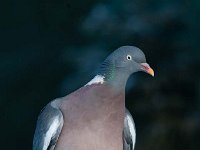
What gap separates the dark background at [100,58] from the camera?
5.27 m

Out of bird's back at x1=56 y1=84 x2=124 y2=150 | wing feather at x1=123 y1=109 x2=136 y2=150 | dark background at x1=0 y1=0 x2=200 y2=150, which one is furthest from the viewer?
dark background at x1=0 y1=0 x2=200 y2=150

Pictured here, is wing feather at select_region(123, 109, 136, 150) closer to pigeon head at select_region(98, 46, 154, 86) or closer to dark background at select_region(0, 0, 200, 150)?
pigeon head at select_region(98, 46, 154, 86)

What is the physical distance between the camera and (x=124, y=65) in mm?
3609

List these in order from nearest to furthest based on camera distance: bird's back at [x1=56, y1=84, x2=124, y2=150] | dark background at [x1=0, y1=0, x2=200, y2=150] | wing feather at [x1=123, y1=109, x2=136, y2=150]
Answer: bird's back at [x1=56, y1=84, x2=124, y2=150], wing feather at [x1=123, y1=109, x2=136, y2=150], dark background at [x1=0, y1=0, x2=200, y2=150]

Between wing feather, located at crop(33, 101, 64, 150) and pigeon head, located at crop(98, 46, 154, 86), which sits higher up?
pigeon head, located at crop(98, 46, 154, 86)

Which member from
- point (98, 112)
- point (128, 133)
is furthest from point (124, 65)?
point (128, 133)

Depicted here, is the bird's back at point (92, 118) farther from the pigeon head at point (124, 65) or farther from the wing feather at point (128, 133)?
the wing feather at point (128, 133)

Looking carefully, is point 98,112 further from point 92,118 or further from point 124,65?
point 124,65

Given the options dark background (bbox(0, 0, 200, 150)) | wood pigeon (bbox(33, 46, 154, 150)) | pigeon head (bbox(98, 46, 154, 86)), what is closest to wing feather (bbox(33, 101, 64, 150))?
wood pigeon (bbox(33, 46, 154, 150))

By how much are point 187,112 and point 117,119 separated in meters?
1.75

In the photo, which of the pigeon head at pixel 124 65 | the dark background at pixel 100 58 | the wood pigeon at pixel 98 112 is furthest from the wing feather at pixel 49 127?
the dark background at pixel 100 58

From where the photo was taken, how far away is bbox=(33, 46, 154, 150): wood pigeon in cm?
357

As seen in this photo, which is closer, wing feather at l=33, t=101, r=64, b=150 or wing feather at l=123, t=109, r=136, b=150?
wing feather at l=33, t=101, r=64, b=150

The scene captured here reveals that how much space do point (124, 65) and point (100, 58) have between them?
1738mm
